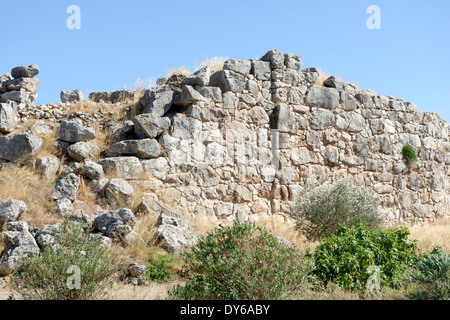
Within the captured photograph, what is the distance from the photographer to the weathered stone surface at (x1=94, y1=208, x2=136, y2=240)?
692 centimetres

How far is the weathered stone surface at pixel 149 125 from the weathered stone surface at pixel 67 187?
5.82ft

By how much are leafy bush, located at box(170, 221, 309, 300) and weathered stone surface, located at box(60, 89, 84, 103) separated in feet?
24.0

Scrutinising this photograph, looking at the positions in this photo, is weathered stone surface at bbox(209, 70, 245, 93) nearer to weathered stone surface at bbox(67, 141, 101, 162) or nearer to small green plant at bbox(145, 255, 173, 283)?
weathered stone surface at bbox(67, 141, 101, 162)

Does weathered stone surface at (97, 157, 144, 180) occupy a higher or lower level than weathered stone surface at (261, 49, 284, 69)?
lower

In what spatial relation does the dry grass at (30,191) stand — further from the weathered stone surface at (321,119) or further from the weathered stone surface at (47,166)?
the weathered stone surface at (321,119)

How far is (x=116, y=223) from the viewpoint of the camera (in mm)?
7039

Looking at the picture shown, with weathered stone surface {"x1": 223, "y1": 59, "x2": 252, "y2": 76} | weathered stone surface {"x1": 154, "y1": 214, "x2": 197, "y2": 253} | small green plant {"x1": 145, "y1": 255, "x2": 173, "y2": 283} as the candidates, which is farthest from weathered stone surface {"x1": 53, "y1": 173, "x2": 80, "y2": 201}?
weathered stone surface {"x1": 223, "y1": 59, "x2": 252, "y2": 76}

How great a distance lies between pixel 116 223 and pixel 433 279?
456 centimetres

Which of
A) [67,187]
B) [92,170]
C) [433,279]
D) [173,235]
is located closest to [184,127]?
[92,170]

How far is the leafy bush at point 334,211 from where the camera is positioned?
343 inches

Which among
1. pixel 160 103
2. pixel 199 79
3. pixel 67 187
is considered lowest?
pixel 67 187

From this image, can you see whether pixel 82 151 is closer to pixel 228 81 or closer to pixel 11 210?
pixel 11 210

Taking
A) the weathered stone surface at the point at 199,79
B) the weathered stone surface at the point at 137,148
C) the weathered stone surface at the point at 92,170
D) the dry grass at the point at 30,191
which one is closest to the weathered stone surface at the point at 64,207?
the dry grass at the point at 30,191
